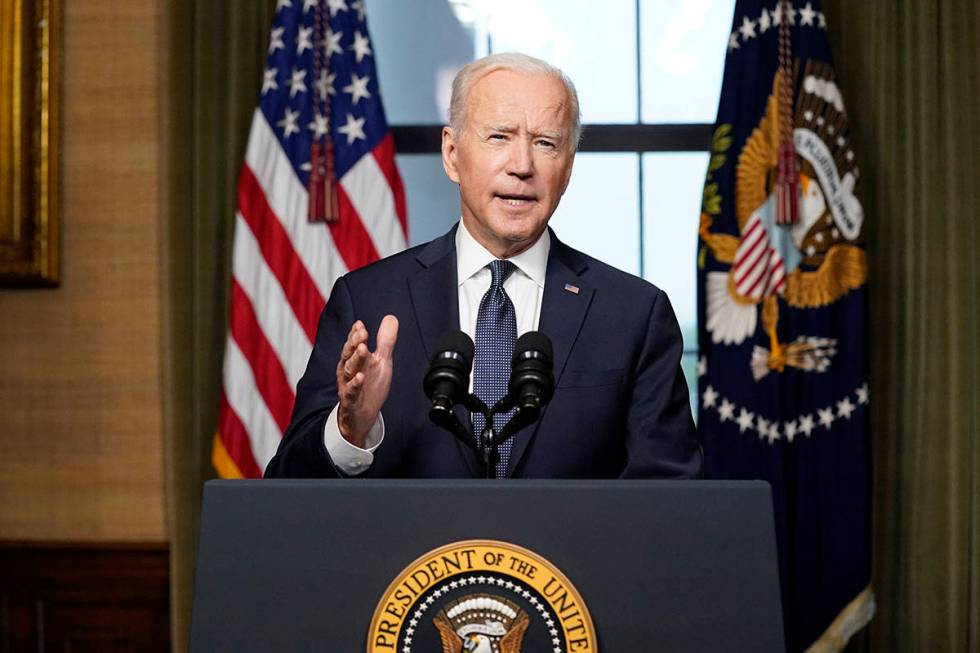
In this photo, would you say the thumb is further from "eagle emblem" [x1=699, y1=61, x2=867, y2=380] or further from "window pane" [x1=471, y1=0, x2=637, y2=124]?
"window pane" [x1=471, y1=0, x2=637, y2=124]

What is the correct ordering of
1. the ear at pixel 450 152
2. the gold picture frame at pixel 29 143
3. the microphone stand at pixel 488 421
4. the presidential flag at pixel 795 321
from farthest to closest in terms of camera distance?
the gold picture frame at pixel 29 143 < the presidential flag at pixel 795 321 < the ear at pixel 450 152 < the microphone stand at pixel 488 421

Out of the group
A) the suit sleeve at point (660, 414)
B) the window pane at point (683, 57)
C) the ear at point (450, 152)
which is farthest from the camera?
the window pane at point (683, 57)

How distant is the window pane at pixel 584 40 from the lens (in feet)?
14.5

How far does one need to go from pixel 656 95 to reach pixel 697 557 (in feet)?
11.2

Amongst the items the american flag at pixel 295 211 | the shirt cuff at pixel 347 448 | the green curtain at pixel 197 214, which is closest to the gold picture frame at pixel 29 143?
the green curtain at pixel 197 214

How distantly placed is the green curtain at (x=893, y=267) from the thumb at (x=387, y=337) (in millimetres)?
2554

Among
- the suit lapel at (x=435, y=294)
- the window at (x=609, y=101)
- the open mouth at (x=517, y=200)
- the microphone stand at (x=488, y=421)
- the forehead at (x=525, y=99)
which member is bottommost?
the microphone stand at (x=488, y=421)

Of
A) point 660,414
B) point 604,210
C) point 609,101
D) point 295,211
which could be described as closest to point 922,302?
point 604,210

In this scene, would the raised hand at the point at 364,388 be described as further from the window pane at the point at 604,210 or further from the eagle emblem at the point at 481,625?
the window pane at the point at 604,210

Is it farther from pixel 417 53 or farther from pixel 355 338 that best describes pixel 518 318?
pixel 417 53

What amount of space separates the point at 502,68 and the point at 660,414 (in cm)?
69

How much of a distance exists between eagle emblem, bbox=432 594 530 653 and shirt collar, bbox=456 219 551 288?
0.93 metres

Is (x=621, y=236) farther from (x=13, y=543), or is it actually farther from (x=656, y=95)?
(x=13, y=543)

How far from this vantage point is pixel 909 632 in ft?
13.0
